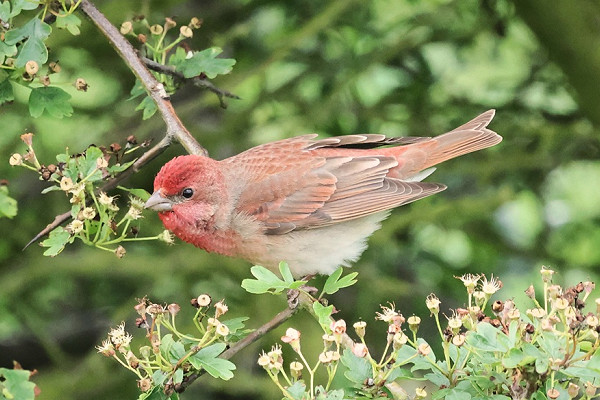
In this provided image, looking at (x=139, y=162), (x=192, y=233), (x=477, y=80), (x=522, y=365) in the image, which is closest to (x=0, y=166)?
(x=192, y=233)

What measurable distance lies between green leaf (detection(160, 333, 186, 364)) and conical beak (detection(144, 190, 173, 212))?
1546mm

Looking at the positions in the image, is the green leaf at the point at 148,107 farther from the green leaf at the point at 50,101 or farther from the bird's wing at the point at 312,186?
the bird's wing at the point at 312,186

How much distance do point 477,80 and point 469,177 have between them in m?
0.77

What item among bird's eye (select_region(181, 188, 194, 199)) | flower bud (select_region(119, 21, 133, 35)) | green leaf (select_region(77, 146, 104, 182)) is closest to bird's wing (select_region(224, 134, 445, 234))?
bird's eye (select_region(181, 188, 194, 199))

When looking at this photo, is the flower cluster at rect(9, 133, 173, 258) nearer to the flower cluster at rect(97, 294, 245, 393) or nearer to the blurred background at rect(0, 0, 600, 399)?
the flower cluster at rect(97, 294, 245, 393)

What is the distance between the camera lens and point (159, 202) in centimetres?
441

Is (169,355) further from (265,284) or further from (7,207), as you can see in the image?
(7,207)

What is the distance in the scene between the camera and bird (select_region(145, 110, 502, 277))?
4.61 metres

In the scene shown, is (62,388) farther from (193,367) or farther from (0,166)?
(193,367)

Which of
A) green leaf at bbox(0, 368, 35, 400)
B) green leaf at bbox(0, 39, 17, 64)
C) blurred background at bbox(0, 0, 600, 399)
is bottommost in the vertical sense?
blurred background at bbox(0, 0, 600, 399)

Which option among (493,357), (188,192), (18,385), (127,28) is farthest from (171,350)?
(188,192)

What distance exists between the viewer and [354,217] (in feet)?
16.0

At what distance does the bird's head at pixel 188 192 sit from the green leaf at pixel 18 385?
5.26ft

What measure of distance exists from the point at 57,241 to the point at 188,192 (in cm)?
136
